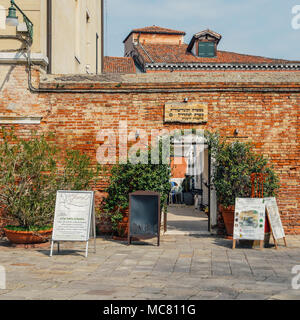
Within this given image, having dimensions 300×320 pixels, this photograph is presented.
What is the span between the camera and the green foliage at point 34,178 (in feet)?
31.2

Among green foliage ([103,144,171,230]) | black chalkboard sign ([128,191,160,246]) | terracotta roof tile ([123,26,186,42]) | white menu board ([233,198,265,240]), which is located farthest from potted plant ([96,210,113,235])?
terracotta roof tile ([123,26,186,42])

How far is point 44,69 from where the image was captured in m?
11.2

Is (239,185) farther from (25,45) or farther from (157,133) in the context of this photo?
(25,45)

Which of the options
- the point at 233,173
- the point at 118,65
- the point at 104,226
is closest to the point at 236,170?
the point at 233,173

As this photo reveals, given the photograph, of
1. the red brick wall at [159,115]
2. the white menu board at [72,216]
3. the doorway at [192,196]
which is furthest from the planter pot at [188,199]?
the white menu board at [72,216]

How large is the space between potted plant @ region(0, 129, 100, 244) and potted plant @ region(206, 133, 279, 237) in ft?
9.07

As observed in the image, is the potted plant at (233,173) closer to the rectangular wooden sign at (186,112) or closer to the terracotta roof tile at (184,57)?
the rectangular wooden sign at (186,112)

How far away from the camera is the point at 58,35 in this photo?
12539mm

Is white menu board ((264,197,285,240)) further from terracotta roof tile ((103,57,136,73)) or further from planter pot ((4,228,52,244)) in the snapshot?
terracotta roof tile ((103,57,136,73))

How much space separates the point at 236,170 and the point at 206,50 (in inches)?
1081

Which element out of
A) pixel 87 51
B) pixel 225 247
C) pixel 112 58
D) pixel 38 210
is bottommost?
pixel 225 247
